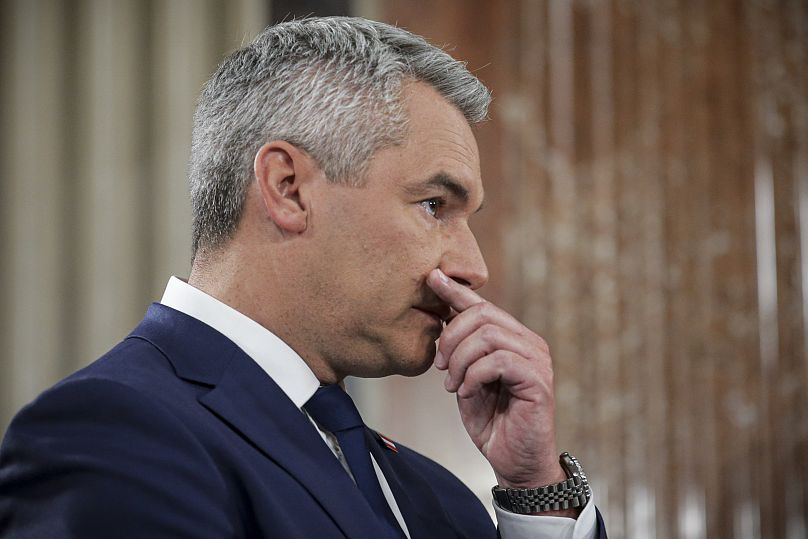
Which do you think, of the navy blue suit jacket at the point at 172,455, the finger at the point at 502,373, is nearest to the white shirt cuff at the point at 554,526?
the finger at the point at 502,373

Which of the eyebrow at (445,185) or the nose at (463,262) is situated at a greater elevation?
the eyebrow at (445,185)

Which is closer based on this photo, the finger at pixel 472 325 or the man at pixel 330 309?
the man at pixel 330 309

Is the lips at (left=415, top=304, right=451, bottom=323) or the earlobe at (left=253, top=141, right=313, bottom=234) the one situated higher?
the earlobe at (left=253, top=141, right=313, bottom=234)

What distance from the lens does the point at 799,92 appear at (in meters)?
4.30

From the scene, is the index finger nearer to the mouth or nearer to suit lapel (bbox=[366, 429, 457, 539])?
the mouth

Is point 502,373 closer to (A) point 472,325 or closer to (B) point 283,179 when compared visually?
(A) point 472,325

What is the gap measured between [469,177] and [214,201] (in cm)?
41

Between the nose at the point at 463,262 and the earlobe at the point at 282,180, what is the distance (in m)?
0.24

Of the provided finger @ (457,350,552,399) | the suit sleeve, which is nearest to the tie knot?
finger @ (457,350,552,399)

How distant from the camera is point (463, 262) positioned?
163cm

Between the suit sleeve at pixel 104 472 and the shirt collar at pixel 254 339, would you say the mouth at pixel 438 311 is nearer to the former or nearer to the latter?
the shirt collar at pixel 254 339

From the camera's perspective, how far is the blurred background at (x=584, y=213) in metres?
3.10

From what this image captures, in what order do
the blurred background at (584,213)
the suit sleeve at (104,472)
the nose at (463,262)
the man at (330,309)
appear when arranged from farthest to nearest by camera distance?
1. the blurred background at (584,213)
2. the nose at (463,262)
3. the man at (330,309)
4. the suit sleeve at (104,472)

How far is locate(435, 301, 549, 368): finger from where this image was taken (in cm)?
164
